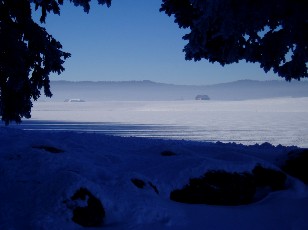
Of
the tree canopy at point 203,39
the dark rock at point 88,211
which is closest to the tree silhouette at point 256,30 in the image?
the tree canopy at point 203,39

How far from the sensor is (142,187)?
15.0 ft

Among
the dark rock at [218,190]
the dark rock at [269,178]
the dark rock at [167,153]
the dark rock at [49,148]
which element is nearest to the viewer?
the dark rock at [218,190]

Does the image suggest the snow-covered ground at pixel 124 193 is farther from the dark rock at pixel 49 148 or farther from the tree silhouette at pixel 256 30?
the tree silhouette at pixel 256 30

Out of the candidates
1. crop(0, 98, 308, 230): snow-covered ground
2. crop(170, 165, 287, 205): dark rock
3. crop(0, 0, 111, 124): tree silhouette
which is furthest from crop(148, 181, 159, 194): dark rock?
crop(0, 0, 111, 124): tree silhouette

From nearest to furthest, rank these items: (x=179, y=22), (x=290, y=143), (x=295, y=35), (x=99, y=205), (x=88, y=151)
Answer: (x=99, y=205) → (x=295, y=35) → (x=88, y=151) → (x=179, y=22) → (x=290, y=143)

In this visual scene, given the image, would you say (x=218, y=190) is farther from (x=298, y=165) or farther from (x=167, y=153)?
(x=298, y=165)

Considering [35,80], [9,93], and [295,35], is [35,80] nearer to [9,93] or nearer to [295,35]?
[9,93]

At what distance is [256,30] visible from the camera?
547 centimetres

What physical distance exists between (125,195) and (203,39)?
9.12ft

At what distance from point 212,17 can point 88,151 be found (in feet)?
12.5

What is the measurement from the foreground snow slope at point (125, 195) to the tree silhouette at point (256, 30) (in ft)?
7.11

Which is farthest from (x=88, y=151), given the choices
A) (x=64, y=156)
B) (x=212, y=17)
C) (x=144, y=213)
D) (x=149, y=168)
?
(x=212, y=17)

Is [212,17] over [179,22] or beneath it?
beneath

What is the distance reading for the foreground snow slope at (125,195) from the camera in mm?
3861
